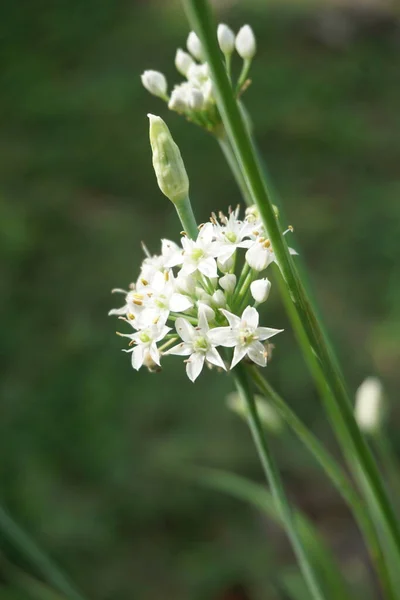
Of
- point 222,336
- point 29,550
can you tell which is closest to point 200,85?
point 222,336

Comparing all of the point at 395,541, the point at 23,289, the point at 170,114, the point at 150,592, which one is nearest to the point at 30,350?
the point at 23,289

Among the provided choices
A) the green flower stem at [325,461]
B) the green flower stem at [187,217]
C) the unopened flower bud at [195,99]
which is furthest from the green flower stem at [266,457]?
the unopened flower bud at [195,99]

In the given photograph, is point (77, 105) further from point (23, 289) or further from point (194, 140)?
point (23, 289)

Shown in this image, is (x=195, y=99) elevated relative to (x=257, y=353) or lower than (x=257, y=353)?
elevated

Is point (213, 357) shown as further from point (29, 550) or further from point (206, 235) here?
point (29, 550)

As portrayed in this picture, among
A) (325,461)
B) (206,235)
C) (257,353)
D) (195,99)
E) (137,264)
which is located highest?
(137,264)

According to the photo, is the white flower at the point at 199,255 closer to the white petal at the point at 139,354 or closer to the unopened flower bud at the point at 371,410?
the white petal at the point at 139,354

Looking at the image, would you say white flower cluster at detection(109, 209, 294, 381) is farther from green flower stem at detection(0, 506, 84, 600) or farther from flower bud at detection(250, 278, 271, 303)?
green flower stem at detection(0, 506, 84, 600)
